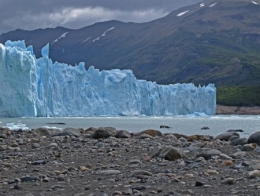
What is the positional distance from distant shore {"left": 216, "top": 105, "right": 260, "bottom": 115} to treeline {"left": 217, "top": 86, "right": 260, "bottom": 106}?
2.90 feet

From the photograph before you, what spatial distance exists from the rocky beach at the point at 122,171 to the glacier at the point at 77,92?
31.2 metres

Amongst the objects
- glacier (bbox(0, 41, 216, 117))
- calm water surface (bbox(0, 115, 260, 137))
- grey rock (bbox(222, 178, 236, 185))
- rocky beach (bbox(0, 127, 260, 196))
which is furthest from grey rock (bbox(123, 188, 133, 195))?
glacier (bbox(0, 41, 216, 117))

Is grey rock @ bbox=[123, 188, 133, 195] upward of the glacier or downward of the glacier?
downward

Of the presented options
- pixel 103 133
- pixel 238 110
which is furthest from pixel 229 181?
pixel 238 110

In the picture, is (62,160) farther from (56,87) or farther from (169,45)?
(169,45)

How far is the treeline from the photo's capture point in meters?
78.9

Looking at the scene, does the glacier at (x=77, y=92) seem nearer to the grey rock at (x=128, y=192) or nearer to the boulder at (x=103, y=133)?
the boulder at (x=103, y=133)

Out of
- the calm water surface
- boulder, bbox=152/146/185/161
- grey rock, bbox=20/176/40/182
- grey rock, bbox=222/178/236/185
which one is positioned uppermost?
boulder, bbox=152/146/185/161

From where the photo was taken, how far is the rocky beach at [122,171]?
5812mm

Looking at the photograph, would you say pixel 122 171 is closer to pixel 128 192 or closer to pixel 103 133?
pixel 128 192

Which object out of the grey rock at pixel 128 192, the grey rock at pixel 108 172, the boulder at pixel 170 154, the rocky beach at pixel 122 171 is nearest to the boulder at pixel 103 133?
the rocky beach at pixel 122 171

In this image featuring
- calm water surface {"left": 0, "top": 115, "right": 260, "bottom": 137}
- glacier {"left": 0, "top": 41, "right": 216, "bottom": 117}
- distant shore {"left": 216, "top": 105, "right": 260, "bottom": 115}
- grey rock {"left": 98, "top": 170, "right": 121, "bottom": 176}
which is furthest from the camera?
distant shore {"left": 216, "top": 105, "right": 260, "bottom": 115}

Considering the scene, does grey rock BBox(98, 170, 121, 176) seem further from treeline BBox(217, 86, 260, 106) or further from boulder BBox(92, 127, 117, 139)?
treeline BBox(217, 86, 260, 106)

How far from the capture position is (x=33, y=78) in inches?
1715
